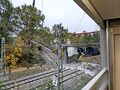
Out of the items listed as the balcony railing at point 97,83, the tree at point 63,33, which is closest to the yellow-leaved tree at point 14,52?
the tree at point 63,33

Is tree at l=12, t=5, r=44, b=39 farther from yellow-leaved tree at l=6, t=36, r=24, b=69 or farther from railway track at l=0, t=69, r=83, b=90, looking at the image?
railway track at l=0, t=69, r=83, b=90

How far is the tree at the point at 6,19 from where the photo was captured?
1.17 metres

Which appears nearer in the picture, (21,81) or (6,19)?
(6,19)

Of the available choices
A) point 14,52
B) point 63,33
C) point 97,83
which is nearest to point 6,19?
point 14,52

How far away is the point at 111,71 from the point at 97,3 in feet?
7.27

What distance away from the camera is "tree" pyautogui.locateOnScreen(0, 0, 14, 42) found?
117 centimetres

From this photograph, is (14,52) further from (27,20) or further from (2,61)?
(27,20)

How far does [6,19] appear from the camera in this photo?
1.22 meters

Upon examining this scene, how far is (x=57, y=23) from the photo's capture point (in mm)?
1886

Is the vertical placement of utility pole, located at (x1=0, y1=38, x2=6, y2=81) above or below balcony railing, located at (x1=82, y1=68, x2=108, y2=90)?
above

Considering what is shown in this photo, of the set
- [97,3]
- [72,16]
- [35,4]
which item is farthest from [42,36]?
[97,3]

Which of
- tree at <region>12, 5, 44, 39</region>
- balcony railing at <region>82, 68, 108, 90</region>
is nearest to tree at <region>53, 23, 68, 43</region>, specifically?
tree at <region>12, 5, 44, 39</region>

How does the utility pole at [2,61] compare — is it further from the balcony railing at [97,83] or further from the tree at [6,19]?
the balcony railing at [97,83]

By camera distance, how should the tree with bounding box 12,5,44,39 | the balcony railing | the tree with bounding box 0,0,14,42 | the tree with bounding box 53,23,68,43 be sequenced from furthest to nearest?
the balcony railing → the tree with bounding box 53,23,68,43 → the tree with bounding box 12,5,44,39 → the tree with bounding box 0,0,14,42
